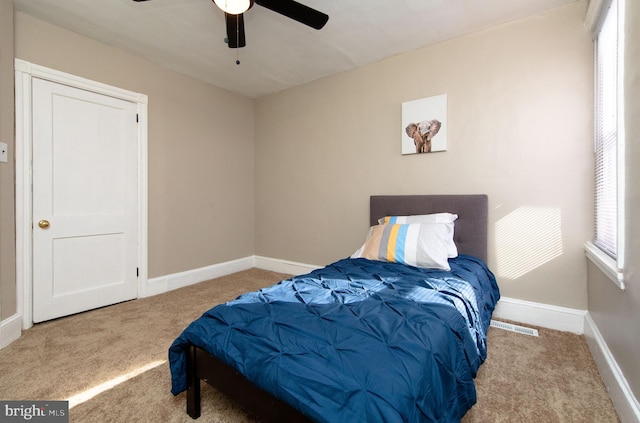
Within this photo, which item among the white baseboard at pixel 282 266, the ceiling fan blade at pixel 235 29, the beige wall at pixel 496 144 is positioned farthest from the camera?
the white baseboard at pixel 282 266

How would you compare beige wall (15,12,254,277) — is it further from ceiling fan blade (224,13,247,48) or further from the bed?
the bed

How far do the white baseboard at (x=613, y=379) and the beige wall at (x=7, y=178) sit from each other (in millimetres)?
3676

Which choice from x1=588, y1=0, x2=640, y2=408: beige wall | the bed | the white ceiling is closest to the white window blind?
x1=588, y1=0, x2=640, y2=408: beige wall

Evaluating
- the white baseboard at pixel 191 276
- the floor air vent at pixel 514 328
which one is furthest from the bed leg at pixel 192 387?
the floor air vent at pixel 514 328

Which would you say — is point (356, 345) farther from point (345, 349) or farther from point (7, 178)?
point (7, 178)

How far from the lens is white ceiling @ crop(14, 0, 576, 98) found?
221 centimetres

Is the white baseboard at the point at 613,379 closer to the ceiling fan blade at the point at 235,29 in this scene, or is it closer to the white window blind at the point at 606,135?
the white window blind at the point at 606,135

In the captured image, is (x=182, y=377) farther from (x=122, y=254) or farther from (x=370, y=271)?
(x=122, y=254)

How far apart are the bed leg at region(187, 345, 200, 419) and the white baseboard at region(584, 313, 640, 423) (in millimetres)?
1879

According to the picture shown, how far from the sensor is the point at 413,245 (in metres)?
2.23

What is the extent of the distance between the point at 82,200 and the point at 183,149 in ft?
3.72

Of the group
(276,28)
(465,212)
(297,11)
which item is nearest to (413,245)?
(465,212)

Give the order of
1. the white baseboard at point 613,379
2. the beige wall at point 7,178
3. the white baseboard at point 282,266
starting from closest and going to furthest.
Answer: the white baseboard at point 613,379 < the beige wall at point 7,178 < the white baseboard at point 282,266
